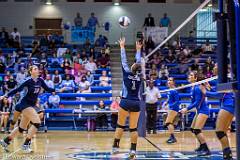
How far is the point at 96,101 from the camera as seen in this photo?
62.3 ft

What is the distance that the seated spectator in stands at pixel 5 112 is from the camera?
56.3 feet

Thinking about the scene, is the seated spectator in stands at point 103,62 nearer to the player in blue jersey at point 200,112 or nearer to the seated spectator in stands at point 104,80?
the seated spectator in stands at point 104,80

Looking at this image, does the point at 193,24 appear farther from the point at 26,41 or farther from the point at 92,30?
the point at 26,41

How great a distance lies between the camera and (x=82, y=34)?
85.8 ft

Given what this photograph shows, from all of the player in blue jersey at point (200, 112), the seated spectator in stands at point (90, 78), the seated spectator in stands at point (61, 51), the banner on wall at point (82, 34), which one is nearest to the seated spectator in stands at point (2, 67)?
the seated spectator in stands at point (61, 51)

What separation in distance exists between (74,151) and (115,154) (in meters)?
1.20

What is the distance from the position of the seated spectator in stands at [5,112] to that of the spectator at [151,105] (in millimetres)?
5306

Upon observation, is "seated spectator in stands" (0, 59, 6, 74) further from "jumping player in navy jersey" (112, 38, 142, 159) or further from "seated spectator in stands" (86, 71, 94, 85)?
"jumping player in navy jersey" (112, 38, 142, 159)

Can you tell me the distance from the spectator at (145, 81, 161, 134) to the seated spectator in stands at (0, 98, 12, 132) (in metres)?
5.31

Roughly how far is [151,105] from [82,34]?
34.4 feet

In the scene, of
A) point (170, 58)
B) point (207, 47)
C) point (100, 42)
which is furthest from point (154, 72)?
point (100, 42)

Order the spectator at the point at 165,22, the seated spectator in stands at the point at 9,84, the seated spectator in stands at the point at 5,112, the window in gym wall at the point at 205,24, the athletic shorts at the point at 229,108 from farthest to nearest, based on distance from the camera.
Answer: the spectator at the point at 165,22, the window in gym wall at the point at 205,24, the seated spectator in stands at the point at 9,84, the seated spectator in stands at the point at 5,112, the athletic shorts at the point at 229,108

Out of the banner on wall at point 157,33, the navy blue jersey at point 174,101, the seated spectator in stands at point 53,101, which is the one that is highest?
the banner on wall at point 157,33

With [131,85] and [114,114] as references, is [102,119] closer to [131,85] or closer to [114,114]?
[114,114]
